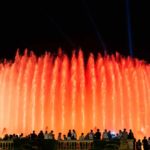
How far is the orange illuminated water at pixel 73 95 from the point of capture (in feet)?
173

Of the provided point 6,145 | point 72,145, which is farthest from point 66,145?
point 6,145

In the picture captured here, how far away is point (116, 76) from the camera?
183 ft

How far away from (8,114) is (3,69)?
6.42 meters

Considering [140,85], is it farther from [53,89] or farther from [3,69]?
[3,69]

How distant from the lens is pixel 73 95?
5438 cm

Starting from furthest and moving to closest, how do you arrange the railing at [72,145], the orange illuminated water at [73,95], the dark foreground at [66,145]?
the orange illuminated water at [73,95]
the railing at [72,145]
the dark foreground at [66,145]

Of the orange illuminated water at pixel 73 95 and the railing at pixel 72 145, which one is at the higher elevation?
the orange illuminated water at pixel 73 95

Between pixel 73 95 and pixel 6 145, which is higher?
pixel 73 95

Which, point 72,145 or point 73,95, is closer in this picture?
point 72,145

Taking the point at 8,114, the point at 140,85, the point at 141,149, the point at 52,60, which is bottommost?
the point at 141,149

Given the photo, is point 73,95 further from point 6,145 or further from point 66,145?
point 6,145

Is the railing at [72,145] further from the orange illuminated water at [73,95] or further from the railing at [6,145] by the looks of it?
the orange illuminated water at [73,95]

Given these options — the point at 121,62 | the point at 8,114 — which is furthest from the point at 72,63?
the point at 8,114

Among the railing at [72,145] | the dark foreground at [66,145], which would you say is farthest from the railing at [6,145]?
the railing at [72,145]
